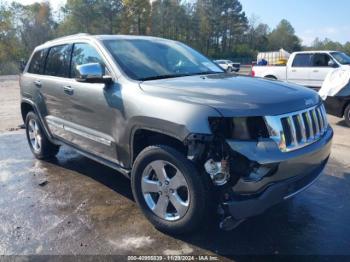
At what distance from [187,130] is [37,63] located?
12.4 feet

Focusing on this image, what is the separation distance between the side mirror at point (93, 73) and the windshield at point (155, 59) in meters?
0.22

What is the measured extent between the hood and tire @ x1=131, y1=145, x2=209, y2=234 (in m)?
0.53

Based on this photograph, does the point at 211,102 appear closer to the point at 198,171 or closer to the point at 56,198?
A: the point at 198,171

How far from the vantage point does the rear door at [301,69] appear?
1380 centimetres

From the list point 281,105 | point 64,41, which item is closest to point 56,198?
point 64,41

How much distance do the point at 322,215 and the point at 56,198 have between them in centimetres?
311

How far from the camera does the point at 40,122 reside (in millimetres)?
5758

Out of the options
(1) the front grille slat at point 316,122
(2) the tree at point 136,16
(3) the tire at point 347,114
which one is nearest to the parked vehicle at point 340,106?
(3) the tire at point 347,114

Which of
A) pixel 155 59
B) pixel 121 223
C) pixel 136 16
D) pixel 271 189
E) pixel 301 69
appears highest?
pixel 136 16

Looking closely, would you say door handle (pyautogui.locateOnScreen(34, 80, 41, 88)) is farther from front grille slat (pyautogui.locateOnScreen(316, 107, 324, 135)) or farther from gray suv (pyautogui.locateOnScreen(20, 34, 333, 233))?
front grille slat (pyautogui.locateOnScreen(316, 107, 324, 135))

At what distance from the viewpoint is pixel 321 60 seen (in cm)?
1379

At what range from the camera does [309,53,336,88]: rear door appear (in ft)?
44.0

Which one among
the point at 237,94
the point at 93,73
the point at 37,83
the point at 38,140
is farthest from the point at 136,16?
the point at 237,94

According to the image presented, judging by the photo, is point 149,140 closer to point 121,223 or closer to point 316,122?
point 121,223
